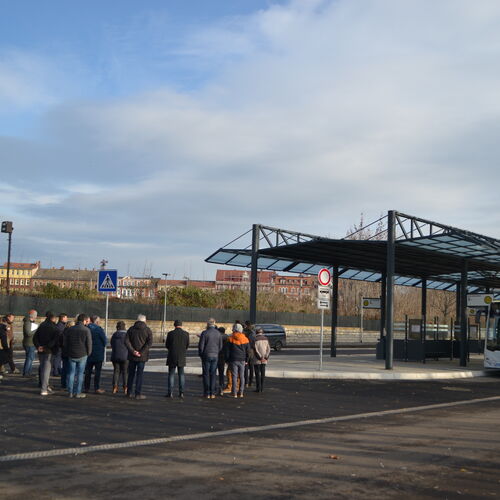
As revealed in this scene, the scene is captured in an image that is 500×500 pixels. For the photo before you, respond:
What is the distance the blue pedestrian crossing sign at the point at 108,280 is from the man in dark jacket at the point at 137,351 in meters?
6.74

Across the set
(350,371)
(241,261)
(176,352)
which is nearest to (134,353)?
(176,352)

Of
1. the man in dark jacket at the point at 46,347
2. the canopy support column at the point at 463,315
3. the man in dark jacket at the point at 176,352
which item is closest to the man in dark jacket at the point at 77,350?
the man in dark jacket at the point at 46,347

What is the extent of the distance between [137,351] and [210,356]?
1636 mm

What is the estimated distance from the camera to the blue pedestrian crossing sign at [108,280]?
20.6m

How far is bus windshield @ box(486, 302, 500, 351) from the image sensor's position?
24047 mm

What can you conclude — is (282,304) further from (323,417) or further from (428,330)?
(323,417)

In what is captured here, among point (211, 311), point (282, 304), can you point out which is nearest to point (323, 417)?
point (211, 311)

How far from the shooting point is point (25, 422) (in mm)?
→ 10430

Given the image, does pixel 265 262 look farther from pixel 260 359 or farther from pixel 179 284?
pixel 179 284

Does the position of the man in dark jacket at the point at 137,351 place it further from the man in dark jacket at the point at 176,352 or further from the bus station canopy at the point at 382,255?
the bus station canopy at the point at 382,255

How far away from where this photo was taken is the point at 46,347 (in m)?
14.2

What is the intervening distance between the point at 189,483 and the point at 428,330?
24093mm

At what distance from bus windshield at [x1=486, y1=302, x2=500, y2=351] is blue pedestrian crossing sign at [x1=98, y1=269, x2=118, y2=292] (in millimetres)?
13907

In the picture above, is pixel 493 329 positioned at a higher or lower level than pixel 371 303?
lower
